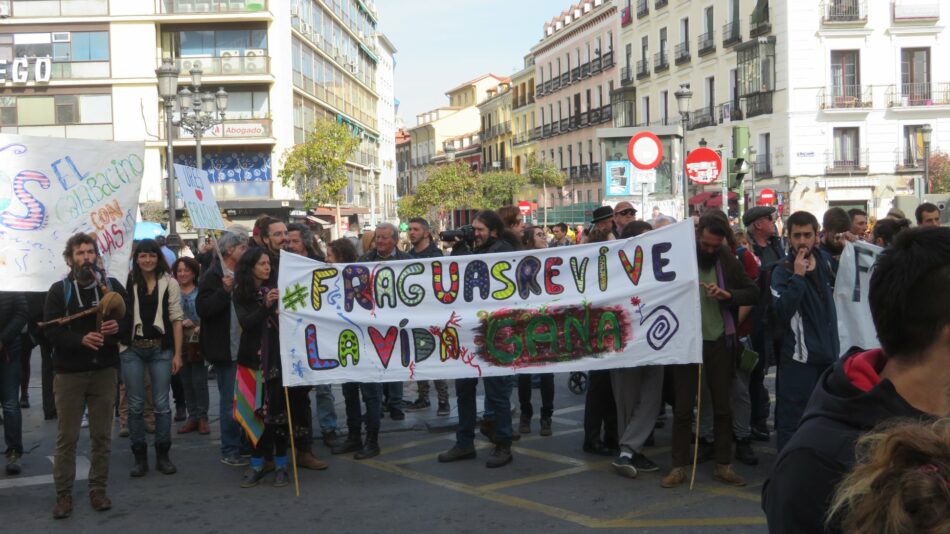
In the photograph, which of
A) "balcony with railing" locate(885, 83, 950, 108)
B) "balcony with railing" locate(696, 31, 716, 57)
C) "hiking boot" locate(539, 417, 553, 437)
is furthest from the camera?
"balcony with railing" locate(696, 31, 716, 57)

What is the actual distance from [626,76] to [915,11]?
62.1 feet

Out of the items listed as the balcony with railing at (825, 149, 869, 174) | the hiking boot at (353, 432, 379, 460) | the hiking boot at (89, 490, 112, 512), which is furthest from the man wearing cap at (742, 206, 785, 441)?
the balcony with railing at (825, 149, 869, 174)

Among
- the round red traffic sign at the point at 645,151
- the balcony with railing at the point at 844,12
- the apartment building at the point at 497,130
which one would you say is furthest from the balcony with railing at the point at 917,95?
the apartment building at the point at 497,130

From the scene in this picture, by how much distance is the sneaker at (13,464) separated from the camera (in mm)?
7617

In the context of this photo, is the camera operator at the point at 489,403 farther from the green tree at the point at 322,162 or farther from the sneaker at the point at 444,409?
the green tree at the point at 322,162

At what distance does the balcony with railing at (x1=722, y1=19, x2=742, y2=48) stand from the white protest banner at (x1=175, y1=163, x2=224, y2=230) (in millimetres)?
37905

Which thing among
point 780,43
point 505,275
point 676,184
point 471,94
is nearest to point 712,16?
point 780,43

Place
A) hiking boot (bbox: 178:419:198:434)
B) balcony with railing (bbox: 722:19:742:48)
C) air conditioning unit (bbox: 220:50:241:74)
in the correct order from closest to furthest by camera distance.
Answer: hiking boot (bbox: 178:419:198:434), balcony with railing (bbox: 722:19:742:48), air conditioning unit (bbox: 220:50:241:74)

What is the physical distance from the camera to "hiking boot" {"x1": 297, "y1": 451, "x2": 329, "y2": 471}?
757 centimetres

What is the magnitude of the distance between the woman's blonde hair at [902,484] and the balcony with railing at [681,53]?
1907 inches

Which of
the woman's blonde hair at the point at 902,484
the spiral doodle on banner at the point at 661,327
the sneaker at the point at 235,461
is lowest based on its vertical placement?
the sneaker at the point at 235,461

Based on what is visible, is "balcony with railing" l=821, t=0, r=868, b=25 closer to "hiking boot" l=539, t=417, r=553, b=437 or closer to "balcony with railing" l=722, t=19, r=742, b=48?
"balcony with railing" l=722, t=19, r=742, b=48

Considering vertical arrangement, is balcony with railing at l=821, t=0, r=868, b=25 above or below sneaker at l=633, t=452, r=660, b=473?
above

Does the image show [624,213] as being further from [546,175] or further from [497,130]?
[497,130]
